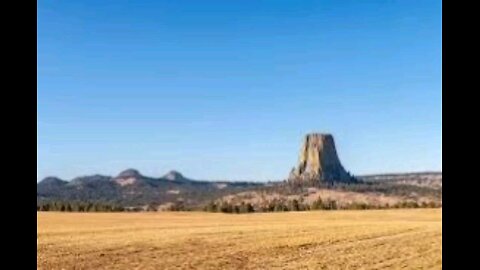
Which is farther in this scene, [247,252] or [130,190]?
[130,190]

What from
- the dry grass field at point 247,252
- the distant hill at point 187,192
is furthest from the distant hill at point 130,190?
the dry grass field at point 247,252

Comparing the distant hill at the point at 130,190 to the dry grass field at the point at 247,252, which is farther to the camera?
the distant hill at the point at 130,190

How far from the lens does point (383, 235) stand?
35781mm

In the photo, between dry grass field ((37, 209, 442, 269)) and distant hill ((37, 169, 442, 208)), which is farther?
distant hill ((37, 169, 442, 208))

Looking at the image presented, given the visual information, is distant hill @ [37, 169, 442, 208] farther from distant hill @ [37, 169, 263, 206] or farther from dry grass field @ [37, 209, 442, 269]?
dry grass field @ [37, 209, 442, 269]

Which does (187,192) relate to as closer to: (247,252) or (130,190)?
(130,190)

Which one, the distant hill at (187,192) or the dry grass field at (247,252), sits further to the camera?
the distant hill at (187,192)

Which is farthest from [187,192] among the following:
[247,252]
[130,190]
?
[247,252]

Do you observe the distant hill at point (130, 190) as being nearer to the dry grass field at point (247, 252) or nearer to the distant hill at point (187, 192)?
the distant hill at point (187, 192)

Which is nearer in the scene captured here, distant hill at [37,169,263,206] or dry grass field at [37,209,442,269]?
dry grass field at [37,209,442,269]

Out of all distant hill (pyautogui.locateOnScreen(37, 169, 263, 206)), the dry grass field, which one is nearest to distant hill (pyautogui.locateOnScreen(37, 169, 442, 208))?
distant hill (pyautogui.locateOnScreen(37, 169, 263, 206))
